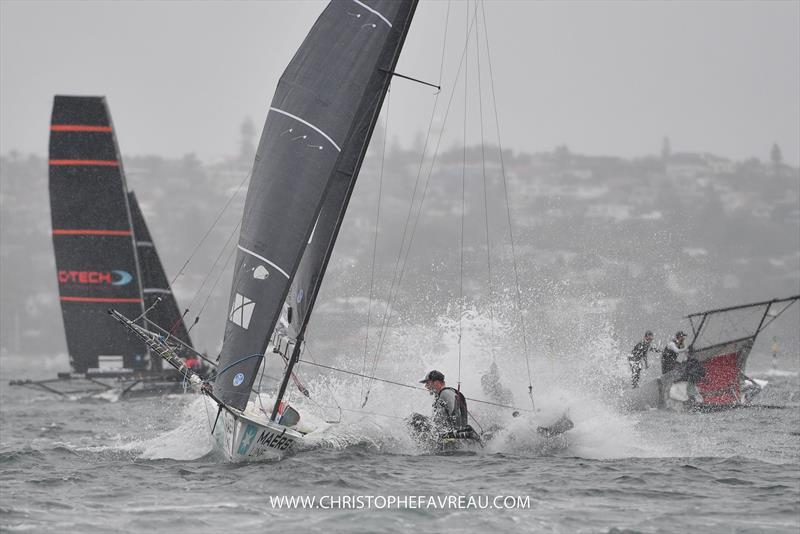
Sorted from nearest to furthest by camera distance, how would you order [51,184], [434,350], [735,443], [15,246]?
[735,443]
[434,350]
[51,184]
[15,246]

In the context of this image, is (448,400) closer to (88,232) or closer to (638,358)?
(638,358)

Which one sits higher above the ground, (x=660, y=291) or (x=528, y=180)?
(x=528, y=180)

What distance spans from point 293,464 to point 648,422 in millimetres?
7616

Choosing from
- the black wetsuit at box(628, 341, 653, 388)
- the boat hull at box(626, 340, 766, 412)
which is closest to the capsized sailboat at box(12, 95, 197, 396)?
the black wetsuit at box(628, 341, 653, 388)

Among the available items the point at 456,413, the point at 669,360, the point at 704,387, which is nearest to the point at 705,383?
the point at 704,387

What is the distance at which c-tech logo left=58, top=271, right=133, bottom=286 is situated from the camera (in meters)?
24.8

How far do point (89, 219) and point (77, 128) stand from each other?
77.8 inches

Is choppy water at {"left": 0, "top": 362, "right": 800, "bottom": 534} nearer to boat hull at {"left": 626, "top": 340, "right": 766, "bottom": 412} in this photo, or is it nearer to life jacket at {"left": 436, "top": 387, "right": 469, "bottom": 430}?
life jacket at {"left": 436, "top": 387, "right": 469, "bottom": 430}

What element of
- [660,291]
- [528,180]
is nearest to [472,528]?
[660,291]

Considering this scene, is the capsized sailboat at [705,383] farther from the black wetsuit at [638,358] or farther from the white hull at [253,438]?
the white hull at [253,438]

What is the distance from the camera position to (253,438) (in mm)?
11852

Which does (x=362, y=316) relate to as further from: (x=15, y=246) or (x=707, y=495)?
(x=15, y=246)

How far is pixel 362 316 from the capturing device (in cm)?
8450

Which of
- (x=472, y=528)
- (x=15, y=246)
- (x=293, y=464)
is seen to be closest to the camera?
(x=472, y=528)
